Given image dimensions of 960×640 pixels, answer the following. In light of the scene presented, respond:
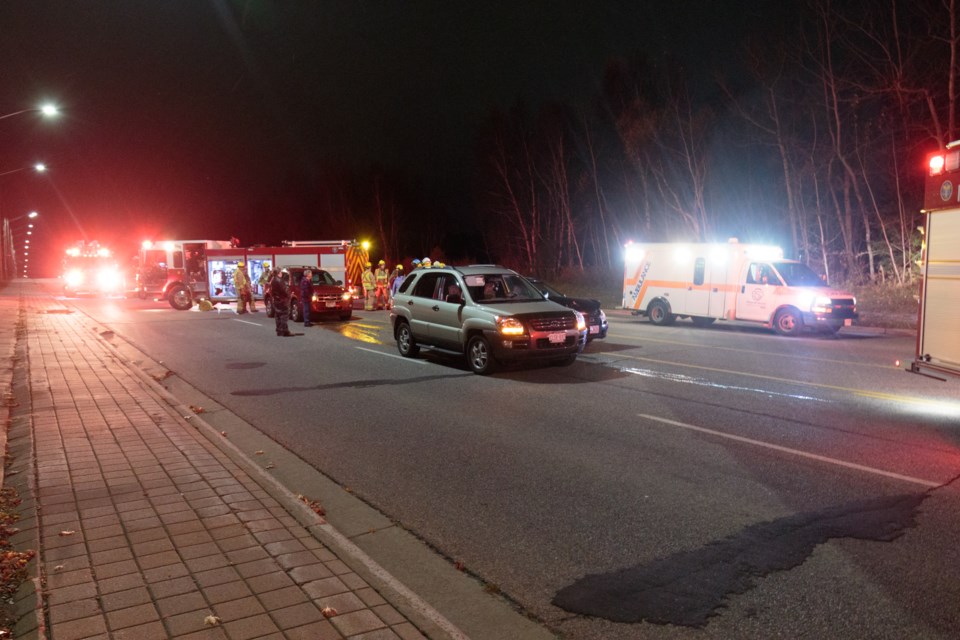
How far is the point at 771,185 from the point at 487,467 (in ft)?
111

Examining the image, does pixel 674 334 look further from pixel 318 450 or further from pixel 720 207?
pixel 720 207

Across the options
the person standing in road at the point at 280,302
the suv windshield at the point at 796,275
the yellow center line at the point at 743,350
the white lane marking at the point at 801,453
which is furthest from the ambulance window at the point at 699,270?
the white lane marking at the point at 801,453

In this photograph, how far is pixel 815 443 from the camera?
281 inches

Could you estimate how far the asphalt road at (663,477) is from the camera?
12.9ft

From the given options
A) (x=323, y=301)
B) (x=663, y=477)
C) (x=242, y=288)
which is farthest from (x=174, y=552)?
(x=242, y=288)

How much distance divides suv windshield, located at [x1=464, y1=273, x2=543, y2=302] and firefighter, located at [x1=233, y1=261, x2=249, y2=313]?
15376 millimetres

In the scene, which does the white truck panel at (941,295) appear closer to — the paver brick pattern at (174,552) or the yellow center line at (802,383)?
the yellow center line at (802,383)

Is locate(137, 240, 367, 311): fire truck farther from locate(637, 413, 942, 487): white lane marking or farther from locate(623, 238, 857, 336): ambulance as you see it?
locate(637, 413, 942, 487): white lane marking

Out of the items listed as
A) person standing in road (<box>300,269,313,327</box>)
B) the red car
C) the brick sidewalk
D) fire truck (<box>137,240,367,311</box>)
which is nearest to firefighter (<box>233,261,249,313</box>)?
fire truck (<box>137,240,367,311</box>)

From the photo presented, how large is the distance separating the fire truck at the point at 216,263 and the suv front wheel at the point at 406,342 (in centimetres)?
1510

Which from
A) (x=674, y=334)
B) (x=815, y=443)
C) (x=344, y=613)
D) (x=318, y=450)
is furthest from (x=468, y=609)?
(x=674, y=334)

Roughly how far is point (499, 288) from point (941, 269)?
22.8 feet

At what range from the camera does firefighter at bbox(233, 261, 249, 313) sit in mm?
25281

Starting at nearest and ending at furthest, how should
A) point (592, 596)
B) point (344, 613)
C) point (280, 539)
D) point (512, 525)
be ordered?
point (344, 613) → point (592, 596) → point (280, 539) → point (512, 525)
